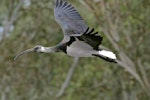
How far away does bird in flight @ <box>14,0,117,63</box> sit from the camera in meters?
9.28

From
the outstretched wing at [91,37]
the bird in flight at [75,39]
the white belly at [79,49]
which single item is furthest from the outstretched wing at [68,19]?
the outstretched wing at [91,37]

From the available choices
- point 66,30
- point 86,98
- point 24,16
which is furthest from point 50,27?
point 66,30

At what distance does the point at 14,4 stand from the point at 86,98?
3.72 m

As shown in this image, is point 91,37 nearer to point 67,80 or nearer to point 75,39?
point 75,39

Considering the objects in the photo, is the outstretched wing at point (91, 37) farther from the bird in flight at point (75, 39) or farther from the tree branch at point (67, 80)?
the tree branch at point (67, 80)

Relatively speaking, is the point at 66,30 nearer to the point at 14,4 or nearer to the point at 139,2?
the point at 139,2

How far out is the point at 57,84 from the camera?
22.7 metres

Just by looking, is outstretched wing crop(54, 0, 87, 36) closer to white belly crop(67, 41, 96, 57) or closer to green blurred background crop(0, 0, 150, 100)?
white belly crop(67, 41, 96, 57)

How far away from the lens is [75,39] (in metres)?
9.55

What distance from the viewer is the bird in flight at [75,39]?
30.5 ft

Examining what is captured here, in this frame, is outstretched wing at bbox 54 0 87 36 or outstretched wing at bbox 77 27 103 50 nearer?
outstretched wing at bbox 77 27 103 50

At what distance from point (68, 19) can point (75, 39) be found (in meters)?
1.97

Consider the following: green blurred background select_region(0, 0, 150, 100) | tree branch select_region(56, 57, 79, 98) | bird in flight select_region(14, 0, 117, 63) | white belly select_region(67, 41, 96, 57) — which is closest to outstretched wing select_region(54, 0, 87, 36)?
bird in flight select_region(14, 0, 117, 63)

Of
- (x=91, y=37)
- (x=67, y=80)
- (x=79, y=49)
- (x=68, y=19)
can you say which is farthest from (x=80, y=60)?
(x=91, y=37)
